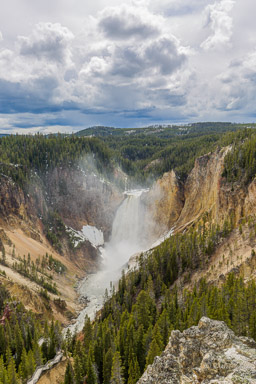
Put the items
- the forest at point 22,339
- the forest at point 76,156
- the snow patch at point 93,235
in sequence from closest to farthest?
the forest at point 22,339, the forest at point 76,156, the snow patch at point 93,235

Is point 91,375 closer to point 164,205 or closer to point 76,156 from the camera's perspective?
point 164,205

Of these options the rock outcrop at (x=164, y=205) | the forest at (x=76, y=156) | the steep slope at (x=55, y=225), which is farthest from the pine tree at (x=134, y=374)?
the forest at (x=76, y=156)

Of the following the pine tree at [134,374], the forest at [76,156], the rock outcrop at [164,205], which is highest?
the forest at [76,156]

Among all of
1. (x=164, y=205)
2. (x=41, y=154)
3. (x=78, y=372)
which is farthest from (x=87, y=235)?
(x=78, y=372)

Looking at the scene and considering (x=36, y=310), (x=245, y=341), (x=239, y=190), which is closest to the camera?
(x=245, y=341)

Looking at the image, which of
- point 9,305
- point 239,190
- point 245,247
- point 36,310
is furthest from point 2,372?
point 239,190

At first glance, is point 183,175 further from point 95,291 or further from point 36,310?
point 36,310

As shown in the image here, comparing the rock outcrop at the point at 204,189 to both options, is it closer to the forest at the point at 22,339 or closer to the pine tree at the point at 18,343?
the forest at the point at 22,339
